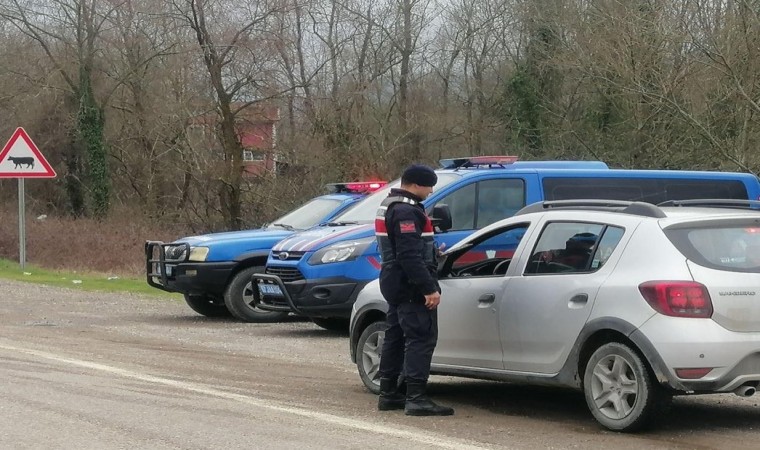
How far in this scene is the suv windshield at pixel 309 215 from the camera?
15.8 meters

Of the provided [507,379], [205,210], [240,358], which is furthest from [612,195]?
[205,210]

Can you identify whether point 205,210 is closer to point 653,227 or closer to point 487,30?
point 487,30

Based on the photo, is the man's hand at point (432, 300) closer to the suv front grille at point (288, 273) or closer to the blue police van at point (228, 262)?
the suv front grille at point (288, 273)

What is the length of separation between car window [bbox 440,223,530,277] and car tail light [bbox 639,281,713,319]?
62.3 inches

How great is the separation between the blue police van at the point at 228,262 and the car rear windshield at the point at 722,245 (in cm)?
810

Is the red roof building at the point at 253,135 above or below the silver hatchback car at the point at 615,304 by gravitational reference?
above

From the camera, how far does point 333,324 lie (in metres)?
14.7

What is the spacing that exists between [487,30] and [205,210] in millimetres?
14377

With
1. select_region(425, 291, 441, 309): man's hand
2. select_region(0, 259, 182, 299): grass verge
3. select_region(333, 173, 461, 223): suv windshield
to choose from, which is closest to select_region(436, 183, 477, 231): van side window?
select_region(333, 173, 461, 223): suv windshield

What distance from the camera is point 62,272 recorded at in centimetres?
2555

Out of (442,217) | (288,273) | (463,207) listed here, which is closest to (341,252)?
(288,273)

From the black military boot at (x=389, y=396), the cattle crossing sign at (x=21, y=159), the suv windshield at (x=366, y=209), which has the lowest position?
the black military boot at (x=389, y=396)

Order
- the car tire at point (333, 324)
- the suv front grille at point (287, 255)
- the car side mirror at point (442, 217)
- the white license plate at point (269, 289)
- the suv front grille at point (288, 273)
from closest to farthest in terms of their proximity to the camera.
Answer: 1. the car side mirror at point (442, 217)
2. the suv front grille at point (288, 273)
3. the suv front grille at point (287, 255)
4. the white license plate at point (269, 289)
5. the car tire at point (333, 324)

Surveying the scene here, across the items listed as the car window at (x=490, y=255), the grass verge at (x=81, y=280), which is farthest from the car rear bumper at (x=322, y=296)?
the grass verge at (x=81, y=280)
